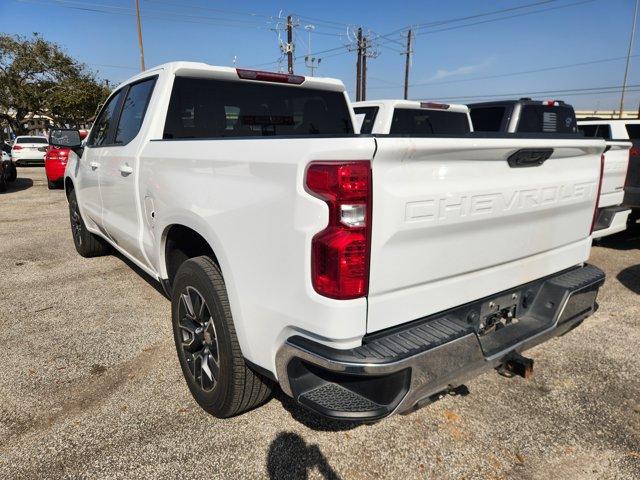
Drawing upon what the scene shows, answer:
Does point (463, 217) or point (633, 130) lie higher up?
point (633, 130)

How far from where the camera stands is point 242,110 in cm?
343

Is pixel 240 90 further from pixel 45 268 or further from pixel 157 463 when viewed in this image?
pixel 45 268

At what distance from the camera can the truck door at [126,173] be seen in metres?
3.31

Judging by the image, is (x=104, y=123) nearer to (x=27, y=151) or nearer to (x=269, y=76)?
(x=269, y=76)

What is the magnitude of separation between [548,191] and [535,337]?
0.74 meters

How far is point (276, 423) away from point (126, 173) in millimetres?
2075

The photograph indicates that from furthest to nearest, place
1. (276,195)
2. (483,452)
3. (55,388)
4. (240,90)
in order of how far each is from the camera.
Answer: (240,90), (55,388), (483,452), (276,195)

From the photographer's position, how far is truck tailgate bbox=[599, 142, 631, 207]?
187 inches

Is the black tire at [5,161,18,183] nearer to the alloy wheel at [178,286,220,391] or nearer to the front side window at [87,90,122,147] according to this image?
the front side window at [87,90,122,147]

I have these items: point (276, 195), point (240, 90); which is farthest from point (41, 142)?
point (276, 195)

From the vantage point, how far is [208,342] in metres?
2.51

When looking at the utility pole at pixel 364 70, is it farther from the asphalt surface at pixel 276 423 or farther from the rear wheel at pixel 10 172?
the asphalt surface at pixel 276 423

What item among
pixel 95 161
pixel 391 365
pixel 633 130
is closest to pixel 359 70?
pixel 633 130

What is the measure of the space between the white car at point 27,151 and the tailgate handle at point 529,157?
916 inches
